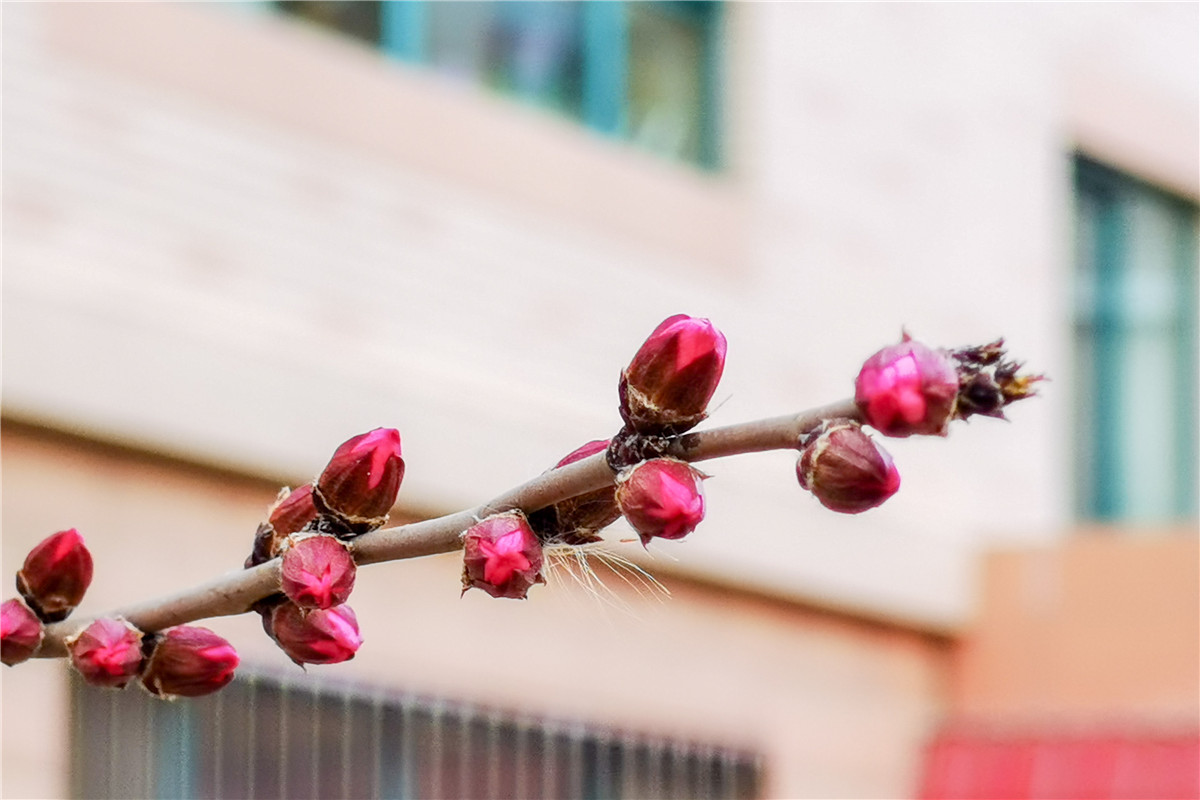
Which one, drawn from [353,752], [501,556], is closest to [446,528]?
[501,556]

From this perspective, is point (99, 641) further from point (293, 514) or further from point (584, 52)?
point (584, 52)

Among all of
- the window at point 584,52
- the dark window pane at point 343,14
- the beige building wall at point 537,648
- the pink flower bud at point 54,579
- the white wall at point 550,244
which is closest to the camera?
the pink flower bud at point 54,579

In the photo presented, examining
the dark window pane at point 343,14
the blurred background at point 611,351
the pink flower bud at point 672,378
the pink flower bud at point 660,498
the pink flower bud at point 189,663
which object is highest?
the dark window pane at point 343,14

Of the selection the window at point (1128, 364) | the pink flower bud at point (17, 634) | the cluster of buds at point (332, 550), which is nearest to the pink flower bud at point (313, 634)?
the cluster of buds at point (332, 550)

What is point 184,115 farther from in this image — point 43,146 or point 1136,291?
point 1136,291

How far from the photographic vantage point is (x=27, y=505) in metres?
4.65

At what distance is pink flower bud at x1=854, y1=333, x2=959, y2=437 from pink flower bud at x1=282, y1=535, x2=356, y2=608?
383 millimetres

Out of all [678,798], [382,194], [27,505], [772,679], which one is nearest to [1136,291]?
[772,679]

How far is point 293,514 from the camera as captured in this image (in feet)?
4.49

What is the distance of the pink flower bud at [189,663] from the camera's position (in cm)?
142

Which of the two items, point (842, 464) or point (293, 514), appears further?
point (293, 514)

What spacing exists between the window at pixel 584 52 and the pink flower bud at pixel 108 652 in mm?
4340

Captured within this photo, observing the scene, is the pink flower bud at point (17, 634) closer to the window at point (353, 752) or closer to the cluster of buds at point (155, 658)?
the cluster of buds at point (155, 658)

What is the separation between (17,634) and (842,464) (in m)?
0.72
